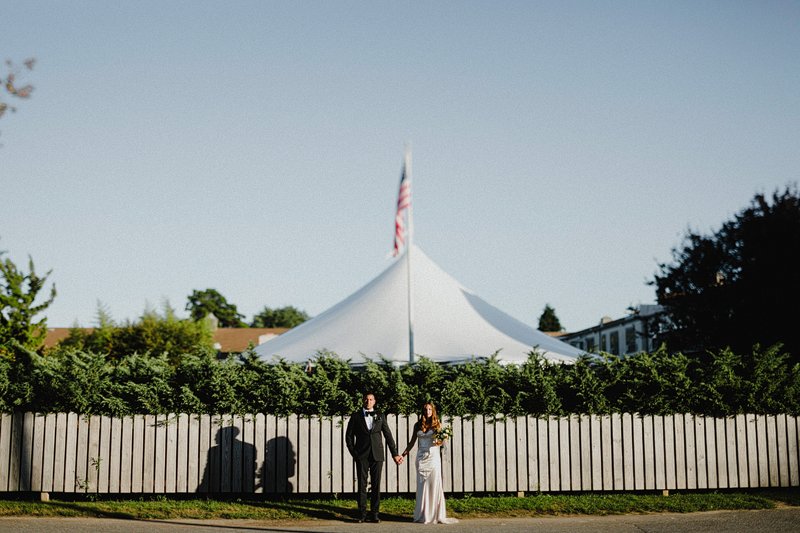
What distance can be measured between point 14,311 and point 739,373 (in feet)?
48.6

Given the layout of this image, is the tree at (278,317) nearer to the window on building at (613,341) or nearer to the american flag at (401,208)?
the window on building at (613,341)

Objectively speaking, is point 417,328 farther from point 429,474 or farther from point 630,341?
point 630,341

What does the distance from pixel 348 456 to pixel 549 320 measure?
387 ft

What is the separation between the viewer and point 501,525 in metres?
10.6

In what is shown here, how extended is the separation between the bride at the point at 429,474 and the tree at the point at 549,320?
384ft

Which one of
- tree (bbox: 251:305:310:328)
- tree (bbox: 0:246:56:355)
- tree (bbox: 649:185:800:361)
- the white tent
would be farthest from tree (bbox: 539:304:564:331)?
tree (bbox: 0:246:56:355)

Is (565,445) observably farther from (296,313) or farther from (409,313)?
(296,313)

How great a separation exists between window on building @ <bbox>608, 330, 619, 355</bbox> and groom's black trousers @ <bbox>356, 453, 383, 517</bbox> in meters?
58.4

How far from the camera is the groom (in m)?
11.0

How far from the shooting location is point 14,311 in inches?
683

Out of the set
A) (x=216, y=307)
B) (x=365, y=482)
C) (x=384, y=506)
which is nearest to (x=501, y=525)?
(x=365, y=482)

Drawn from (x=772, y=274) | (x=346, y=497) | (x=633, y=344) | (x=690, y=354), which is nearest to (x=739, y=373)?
(x=346, y=497)

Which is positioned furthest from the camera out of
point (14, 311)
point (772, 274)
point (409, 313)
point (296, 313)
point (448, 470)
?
point (296, 313)

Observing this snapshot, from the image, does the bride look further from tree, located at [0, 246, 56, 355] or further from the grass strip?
tree, located at [0, 246, 56, 355]
